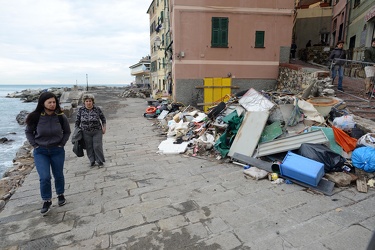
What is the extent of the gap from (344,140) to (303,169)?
5.18 ft

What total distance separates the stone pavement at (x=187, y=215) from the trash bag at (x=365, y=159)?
0.56m

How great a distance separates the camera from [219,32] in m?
13.4

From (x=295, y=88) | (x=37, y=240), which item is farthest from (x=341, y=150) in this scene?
A: (x=295, y=88)

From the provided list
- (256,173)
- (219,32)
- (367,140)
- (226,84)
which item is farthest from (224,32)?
(256,173)

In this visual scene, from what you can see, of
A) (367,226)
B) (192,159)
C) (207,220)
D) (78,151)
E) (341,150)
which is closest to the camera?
(367,226)

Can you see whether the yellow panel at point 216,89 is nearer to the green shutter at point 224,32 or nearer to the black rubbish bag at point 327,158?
the green shutter at point 224,32

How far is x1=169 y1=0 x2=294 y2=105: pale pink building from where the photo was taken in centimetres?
1308

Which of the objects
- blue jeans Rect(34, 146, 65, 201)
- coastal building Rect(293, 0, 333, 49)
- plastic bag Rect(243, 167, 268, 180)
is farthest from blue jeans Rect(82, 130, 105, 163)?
coastal building Rect(293, 0, 333, 49)

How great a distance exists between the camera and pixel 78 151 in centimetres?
538

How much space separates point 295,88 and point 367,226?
9686 millimetres

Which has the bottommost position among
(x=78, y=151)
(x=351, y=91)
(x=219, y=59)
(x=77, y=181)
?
(x=77, y=181)

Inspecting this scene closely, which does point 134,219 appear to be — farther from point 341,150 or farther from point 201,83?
point 201,83

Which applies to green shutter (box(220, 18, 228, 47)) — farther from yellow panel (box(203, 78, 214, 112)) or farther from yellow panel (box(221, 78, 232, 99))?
yellow panel (box(203, 78, 214, 112))

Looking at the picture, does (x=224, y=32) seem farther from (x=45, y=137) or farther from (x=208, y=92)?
(x=45, y=137)
